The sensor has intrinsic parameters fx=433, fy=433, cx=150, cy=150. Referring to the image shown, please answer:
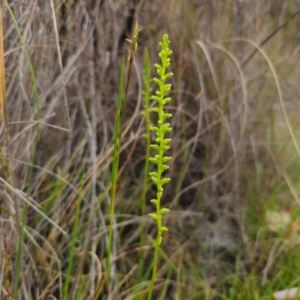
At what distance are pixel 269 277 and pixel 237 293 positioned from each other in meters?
0.11

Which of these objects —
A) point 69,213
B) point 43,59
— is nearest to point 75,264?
point 69,213

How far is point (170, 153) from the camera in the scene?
1343 mm

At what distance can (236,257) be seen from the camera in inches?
45.3

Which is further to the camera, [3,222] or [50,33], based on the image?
[50,33]

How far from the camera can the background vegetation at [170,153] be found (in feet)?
3.34

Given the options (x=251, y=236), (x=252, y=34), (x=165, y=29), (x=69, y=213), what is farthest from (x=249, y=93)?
(x=69, y=213)

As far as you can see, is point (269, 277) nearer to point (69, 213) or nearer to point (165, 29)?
point (69, 213)

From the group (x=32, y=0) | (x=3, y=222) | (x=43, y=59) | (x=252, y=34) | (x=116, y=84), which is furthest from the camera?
(x=252, y=34)

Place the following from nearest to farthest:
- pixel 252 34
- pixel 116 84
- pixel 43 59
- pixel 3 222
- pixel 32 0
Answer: pixel 3 222 → pixel 32 0 → pixel 43 59 → pixel 116 84 → pixel 252 34

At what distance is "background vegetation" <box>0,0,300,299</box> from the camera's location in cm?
102

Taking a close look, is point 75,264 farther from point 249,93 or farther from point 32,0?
point 249,93

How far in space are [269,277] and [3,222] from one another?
653 mm

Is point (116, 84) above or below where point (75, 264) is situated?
above

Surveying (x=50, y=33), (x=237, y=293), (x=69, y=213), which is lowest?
(x=237, y=293)
